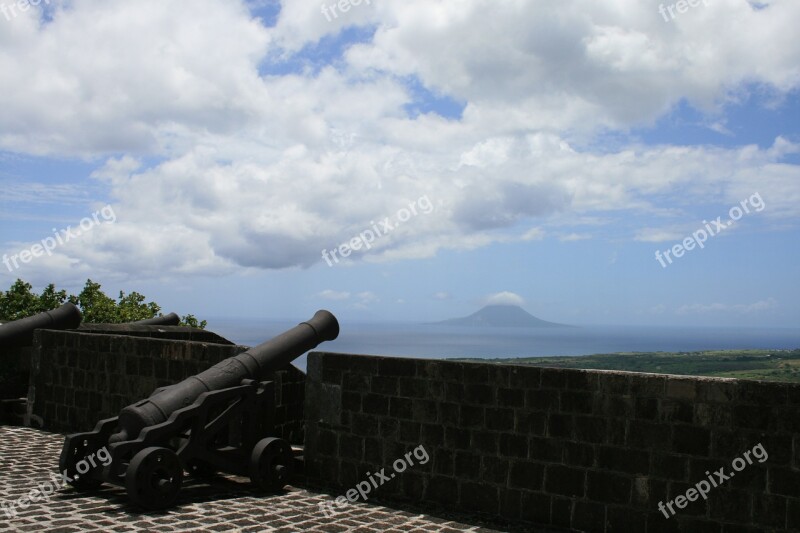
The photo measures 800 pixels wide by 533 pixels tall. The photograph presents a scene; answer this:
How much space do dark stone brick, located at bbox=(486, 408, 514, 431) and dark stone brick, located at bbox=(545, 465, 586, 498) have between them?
0.49 meters

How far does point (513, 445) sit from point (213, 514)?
2.65 metres

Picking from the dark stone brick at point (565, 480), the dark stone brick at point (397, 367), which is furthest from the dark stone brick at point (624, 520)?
the dark stone brick at point (397, 367)

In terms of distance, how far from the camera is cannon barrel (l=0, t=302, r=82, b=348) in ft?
38.2

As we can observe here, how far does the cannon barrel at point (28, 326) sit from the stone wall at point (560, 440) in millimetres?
5993

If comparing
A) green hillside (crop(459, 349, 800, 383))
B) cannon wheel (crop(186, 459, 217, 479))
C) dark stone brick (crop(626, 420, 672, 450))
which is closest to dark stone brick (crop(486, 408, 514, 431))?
dark stone brick (crop(626, 420, 672, 450))

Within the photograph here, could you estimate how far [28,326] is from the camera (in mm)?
11719

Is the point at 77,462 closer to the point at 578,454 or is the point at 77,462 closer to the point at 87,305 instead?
the point at 578,454

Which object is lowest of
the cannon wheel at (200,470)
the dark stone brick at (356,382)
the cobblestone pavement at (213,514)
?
the cobblestone pavement at (213,514)

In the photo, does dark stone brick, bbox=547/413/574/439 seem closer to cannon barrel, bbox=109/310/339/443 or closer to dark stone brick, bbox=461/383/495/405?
dark stone brick, bbox=461/383/495/405

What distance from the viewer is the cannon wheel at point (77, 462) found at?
705 cm

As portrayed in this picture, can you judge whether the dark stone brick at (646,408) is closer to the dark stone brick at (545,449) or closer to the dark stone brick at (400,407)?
the dark stone brick at (545,449)

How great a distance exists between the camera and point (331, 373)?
7.75 m

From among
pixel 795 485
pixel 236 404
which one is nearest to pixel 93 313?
pixel 236 404

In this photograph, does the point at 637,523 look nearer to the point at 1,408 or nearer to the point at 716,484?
the point at 716,484
